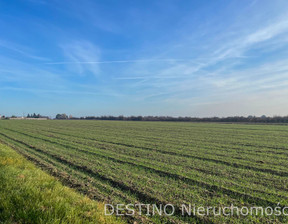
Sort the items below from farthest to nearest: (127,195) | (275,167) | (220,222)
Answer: (275,167)
(127,195)
(220,222)

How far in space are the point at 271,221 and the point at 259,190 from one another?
1879 mm

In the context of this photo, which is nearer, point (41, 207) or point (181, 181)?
point (41, 207)

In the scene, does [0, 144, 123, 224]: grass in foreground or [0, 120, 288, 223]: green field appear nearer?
[0, 144, 123, 224]: grass in foreground

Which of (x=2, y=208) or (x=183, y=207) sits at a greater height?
(x=2, y=208)

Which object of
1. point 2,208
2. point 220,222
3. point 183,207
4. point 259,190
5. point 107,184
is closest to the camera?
point 2,208

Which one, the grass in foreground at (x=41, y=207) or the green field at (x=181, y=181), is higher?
the grass in foreground at (x=41, y=207)

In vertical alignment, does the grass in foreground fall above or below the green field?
above

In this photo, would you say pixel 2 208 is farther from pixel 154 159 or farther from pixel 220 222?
pixel 154 159

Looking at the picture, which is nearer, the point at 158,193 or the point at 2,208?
the point at 2,208

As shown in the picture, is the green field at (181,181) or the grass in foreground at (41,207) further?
the green field at (181,181)

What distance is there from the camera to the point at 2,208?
3785mm

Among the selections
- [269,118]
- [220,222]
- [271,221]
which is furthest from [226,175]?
[269,118]

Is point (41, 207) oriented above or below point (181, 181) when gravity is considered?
above

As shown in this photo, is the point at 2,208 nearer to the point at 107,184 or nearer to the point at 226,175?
the point at 107,184
